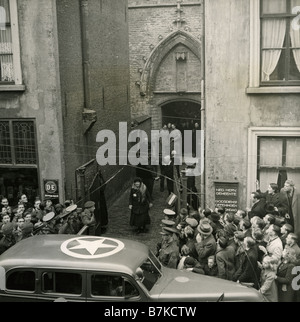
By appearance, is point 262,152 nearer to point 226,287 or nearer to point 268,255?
point 268,255

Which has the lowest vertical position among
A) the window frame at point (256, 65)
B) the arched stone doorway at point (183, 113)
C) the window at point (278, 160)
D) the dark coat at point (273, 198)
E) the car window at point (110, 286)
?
the car window at point (110, 286)

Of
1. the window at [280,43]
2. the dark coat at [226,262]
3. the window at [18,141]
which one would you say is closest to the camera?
the dark coat at [226,262]

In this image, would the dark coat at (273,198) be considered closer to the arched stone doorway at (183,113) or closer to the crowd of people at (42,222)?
the crowd of people at (42,222)

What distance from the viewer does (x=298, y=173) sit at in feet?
35.3

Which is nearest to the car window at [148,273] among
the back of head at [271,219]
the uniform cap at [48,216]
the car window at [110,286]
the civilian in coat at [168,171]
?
the car window at [110,286]

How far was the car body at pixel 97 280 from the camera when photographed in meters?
6.89

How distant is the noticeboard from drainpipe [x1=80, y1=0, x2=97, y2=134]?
4.12 meters

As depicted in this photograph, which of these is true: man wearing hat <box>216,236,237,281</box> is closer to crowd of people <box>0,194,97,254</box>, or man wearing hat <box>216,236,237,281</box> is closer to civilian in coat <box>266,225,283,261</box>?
civilian in coat <box>266,225,283,261</box>

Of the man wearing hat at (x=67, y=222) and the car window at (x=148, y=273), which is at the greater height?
the man wearing hat at (x=67, y=222)

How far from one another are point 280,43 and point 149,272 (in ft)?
19.0

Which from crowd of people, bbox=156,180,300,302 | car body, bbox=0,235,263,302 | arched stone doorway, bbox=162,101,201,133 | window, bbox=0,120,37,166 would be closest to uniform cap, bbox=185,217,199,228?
crowd of people, bbox=156,180,300,302

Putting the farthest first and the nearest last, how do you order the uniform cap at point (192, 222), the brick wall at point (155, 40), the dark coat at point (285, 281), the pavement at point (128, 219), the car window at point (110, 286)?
the brick wall at point (155, 40) → the pavement at point (128, 219) → the uniform cap at point (192, 222) → the dark coat at point (285, 281) → the car window at point (110, 286)

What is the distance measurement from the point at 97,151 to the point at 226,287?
818cm
